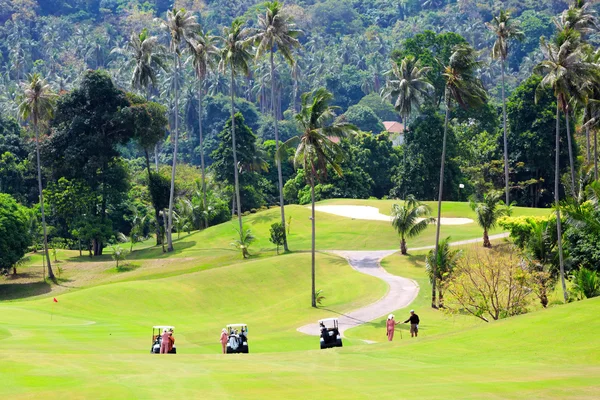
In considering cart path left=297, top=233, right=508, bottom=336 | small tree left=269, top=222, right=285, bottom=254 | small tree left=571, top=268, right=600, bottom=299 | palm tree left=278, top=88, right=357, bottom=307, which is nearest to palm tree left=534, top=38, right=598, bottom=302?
small tree left=571, top=268, right=600, bottom=299

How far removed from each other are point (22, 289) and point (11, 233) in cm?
472

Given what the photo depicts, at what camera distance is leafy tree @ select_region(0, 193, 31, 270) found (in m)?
66.0

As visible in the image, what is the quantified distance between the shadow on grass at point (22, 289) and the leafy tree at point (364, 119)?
10461 cm

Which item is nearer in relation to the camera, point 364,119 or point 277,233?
point 277,233

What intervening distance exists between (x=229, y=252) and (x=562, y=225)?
33.8 metres

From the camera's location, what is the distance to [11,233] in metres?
66.6

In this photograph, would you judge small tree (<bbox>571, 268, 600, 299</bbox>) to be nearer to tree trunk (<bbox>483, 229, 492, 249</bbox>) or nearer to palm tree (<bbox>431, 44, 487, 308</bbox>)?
palm tree (<bbox>431, 44, 487, 308</bbox>)

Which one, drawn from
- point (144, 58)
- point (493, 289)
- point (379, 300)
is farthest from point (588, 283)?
point (144, 58)

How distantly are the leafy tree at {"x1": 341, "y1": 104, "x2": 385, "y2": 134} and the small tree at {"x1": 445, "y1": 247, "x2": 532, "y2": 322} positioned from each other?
396ft

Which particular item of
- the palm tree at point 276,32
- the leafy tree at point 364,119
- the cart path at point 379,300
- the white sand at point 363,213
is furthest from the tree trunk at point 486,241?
the leafy tree at point 364,119

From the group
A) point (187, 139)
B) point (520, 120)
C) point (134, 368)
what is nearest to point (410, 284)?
point (134, 368)

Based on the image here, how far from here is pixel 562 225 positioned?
1866 inches

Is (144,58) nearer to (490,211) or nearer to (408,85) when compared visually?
(408,85)

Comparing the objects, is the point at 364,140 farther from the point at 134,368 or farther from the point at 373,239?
the point at 134,368
